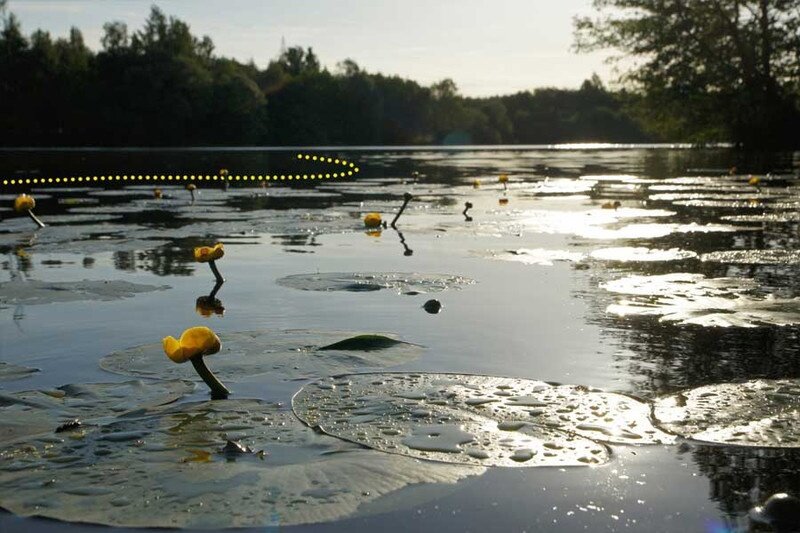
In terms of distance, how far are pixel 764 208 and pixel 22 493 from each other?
11.7 meters

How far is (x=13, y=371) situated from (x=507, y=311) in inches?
107

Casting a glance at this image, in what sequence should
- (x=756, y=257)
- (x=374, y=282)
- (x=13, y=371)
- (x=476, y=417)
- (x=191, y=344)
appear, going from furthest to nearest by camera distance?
(x=756, y=257) < (x=374, y=282) < (x=13, y=371) < (x=191, y=344) < (x=476, y=417)

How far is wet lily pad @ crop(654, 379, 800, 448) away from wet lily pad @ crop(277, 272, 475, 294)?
2.84 m

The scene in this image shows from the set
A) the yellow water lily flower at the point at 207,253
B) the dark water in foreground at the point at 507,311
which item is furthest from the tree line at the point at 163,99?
the yellow water lily flower at the point at 207,253

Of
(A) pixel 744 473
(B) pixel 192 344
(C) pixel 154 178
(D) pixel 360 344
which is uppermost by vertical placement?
(C) pixel 154 178

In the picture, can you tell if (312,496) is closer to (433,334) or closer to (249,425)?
(249,425)

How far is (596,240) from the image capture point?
9.08 meters

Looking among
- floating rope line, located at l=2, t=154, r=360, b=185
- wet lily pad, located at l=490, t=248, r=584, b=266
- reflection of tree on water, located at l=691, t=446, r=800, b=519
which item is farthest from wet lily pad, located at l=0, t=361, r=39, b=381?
floating rope line, located at l=2, t=154, r=360, b=185

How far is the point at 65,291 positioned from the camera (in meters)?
5.87

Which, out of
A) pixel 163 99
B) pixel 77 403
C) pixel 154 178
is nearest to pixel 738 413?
pixel 77 403

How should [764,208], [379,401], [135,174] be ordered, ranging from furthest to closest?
[135,174]
[764,208]
[379,401]

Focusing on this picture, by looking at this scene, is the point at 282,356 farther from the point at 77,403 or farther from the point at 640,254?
the point at 640,254

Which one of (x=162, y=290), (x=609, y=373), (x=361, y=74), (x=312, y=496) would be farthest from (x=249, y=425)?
(x=361, y=74)

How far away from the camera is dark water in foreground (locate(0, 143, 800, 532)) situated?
257 cm
